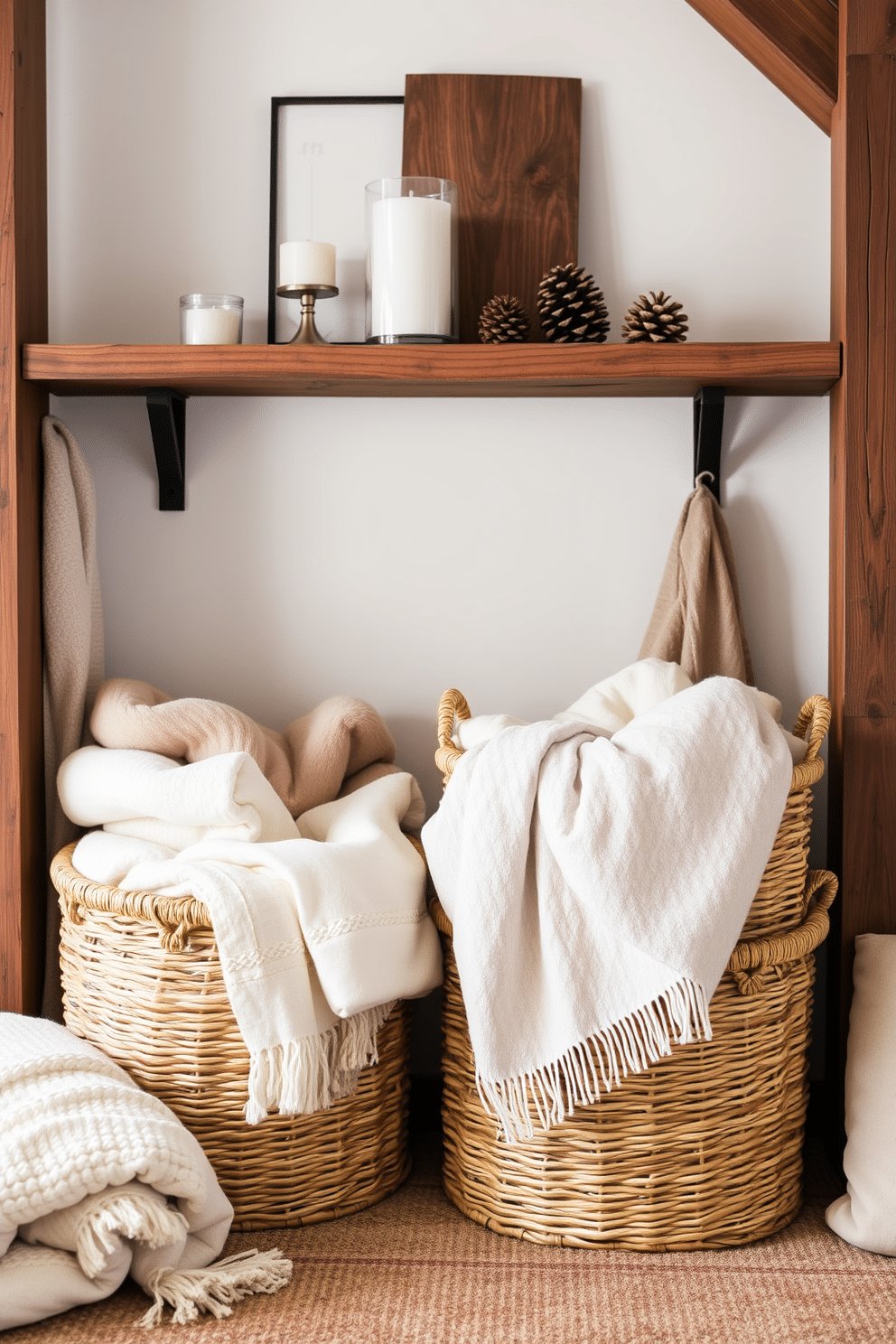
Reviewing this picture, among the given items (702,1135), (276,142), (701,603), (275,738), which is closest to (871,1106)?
(702,1135)

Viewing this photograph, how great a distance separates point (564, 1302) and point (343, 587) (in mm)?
990

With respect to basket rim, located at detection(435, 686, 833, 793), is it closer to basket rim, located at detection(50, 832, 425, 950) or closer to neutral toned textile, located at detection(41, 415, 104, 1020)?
basket rim, located at detection(50, 832, 425, 950)

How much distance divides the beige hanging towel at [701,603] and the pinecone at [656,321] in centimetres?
22

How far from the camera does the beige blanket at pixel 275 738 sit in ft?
5.04

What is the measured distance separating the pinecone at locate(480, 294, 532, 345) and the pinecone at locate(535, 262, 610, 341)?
3 cm

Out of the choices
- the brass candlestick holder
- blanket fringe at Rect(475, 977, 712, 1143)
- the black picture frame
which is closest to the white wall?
the black picture frame

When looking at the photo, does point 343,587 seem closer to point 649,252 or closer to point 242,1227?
point 649,252

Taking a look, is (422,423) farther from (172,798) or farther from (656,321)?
(172,798)

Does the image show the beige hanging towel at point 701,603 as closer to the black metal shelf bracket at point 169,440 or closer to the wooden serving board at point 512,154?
the wooden serving board at point 512,154

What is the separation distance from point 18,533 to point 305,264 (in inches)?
20.8

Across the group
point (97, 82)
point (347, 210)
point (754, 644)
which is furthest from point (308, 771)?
point (97, 82)

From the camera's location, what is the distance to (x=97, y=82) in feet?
5.64

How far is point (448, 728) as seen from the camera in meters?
1.47

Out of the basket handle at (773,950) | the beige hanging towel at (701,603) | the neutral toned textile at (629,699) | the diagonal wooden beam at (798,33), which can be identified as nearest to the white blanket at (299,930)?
the neutral toned textile at (629,699)
